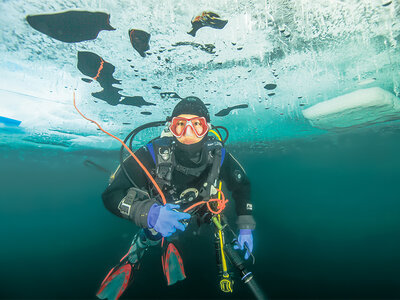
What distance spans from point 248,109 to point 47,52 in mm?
9636

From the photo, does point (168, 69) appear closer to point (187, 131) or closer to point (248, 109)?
point (187, 131)

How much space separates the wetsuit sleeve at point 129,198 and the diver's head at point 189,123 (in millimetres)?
922

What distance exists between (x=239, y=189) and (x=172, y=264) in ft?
8.53

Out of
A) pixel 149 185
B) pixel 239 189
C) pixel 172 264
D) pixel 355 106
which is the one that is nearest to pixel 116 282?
pixel 172 264

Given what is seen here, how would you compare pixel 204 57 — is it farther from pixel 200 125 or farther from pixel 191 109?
pixel 200 125

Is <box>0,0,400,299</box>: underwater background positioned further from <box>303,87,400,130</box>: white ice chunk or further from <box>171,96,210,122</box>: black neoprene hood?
<box>171,96,210,122</box>: black neoprene hood

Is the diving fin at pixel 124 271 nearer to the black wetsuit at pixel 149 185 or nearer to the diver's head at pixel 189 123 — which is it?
the black wetsuit at pixel 149 185

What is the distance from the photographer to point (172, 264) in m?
4.50

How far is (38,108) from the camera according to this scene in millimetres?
9211

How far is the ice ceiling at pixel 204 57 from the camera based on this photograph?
424 centimetres

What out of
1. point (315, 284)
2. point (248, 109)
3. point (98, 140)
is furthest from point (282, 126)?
point (98, 140)

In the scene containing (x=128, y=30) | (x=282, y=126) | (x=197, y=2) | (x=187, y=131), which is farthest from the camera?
(x=282, y=126)

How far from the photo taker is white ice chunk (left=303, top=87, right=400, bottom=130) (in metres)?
9.40

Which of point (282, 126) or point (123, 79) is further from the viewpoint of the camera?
point (282, 126)
